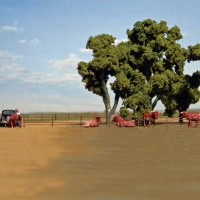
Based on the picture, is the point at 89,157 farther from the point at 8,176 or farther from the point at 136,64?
the point at 136,64

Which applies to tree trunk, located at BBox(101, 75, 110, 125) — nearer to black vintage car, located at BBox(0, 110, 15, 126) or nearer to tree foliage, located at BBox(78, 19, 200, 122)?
tree foliage, located at BBox(78, 19, 200, 122)

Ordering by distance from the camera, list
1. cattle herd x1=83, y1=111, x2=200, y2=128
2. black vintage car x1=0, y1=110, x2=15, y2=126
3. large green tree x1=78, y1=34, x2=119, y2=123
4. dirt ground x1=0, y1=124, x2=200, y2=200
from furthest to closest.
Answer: large green tree x1=78, y1=34, x2=119, y2=123, black vintage car x1=0, y1=110, x2=15, y2=126, cattle herd x1=83, y1=111, x2=200, y2=128, dirt ground x1=0, y1=124, x2=200, y2=200

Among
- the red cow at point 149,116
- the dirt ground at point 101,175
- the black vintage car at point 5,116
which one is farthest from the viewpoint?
the black vintage car at point 5,116

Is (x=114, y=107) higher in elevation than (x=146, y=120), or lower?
higher

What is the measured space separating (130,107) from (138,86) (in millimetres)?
2601

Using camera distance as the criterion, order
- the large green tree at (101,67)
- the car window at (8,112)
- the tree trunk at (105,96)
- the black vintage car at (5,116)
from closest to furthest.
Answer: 1. the black vintage car at (5,116)
2. the car window at (8,112)
3. the large green tree at (101,67)
4. the tree trunk at (105,96)

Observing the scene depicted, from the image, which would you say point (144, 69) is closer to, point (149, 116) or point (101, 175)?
point (149, 116)

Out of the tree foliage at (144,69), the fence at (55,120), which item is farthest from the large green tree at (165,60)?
the fence at (55,120)

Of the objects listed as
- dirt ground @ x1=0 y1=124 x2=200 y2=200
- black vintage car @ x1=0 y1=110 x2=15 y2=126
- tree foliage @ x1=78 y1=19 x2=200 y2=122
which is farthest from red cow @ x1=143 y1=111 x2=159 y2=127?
dirt ground @ x1=0 y1=124 x2=200 y2=200

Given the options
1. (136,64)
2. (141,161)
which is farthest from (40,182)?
(136,64)

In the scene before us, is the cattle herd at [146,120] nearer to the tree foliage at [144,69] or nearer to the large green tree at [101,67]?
the tree foliage at [144,69]

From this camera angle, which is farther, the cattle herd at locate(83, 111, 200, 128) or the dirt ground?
the cattle herd at locate(83, 111, 200, 128)

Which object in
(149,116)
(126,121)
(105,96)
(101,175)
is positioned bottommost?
(101,175)

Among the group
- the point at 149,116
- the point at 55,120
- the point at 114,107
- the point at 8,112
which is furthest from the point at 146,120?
the point at 55,120
